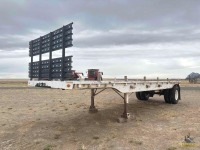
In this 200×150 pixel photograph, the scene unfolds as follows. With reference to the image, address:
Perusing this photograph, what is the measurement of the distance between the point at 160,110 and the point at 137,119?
382 centimetres

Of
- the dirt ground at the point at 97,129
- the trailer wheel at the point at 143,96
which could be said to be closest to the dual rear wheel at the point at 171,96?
the trailer wheel at the point at 143,96

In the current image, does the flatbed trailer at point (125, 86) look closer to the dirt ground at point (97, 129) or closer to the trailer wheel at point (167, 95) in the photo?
the trailer wheel at point (167, 95)

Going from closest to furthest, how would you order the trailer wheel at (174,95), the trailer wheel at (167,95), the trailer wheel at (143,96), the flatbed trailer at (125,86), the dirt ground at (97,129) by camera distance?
the flatbed trailer at (125,86) → the dirt ground at (97,129) → the trailer wheel at (174,95) → the trailer wheel at (167,95) → the trailer wheel at (143,96)

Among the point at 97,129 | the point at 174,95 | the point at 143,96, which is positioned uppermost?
the point at 174,95

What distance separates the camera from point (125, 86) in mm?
14992

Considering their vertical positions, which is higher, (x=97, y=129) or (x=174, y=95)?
(x=174, y=95)

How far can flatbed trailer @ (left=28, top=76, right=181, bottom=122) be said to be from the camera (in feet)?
39.3

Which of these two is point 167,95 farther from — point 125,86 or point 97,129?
point 97,129

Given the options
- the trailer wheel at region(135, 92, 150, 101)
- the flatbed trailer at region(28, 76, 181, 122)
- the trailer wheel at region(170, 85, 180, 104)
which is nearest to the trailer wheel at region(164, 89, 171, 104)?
the flatbed trailer at region(28, 76, 181, 122)

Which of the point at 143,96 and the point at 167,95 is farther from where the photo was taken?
the point at 143,96

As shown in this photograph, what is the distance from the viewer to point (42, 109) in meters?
20.3

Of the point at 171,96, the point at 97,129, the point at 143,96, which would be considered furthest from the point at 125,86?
the point at 143,96

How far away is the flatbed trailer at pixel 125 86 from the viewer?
12.0m

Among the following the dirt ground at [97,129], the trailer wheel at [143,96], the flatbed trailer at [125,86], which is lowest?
the dirt ground at [97,129]
